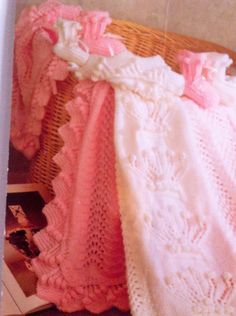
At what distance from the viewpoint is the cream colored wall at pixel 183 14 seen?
549 millimetres

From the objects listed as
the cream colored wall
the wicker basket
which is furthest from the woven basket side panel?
the cream colored wall

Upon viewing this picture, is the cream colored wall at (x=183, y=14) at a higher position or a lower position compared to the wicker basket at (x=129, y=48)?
higher

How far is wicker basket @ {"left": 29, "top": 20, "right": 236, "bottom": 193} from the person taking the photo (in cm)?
58

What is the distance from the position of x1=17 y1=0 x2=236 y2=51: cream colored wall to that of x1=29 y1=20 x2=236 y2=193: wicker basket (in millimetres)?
11

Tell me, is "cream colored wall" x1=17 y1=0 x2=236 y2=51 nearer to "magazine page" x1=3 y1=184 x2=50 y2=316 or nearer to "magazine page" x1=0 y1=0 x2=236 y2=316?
"magazine page" x1=0 y1=0 x2=236 y2=316

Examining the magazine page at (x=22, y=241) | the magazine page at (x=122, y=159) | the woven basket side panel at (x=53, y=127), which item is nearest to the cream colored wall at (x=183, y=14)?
the magazine page at (x=122, y=159)

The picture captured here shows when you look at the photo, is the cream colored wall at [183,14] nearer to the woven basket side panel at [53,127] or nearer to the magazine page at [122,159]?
the magazine page at [122,159]

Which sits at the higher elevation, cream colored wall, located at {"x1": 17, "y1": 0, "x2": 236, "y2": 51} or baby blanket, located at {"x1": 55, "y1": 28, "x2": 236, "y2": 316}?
cream colored wall, located at {"x1": 17, "y1": 0, "x2": 236, "y2": 51}

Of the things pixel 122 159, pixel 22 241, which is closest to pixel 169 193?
pixel 122 159

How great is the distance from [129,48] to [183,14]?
86 millimetres

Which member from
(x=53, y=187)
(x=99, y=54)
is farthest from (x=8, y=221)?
(x=99, y=54)

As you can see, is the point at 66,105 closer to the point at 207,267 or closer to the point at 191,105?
the point at 191,105

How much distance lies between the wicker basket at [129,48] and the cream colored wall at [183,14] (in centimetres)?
1

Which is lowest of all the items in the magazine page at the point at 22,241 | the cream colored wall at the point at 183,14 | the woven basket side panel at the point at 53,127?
the magazine page at the point at 22,241
